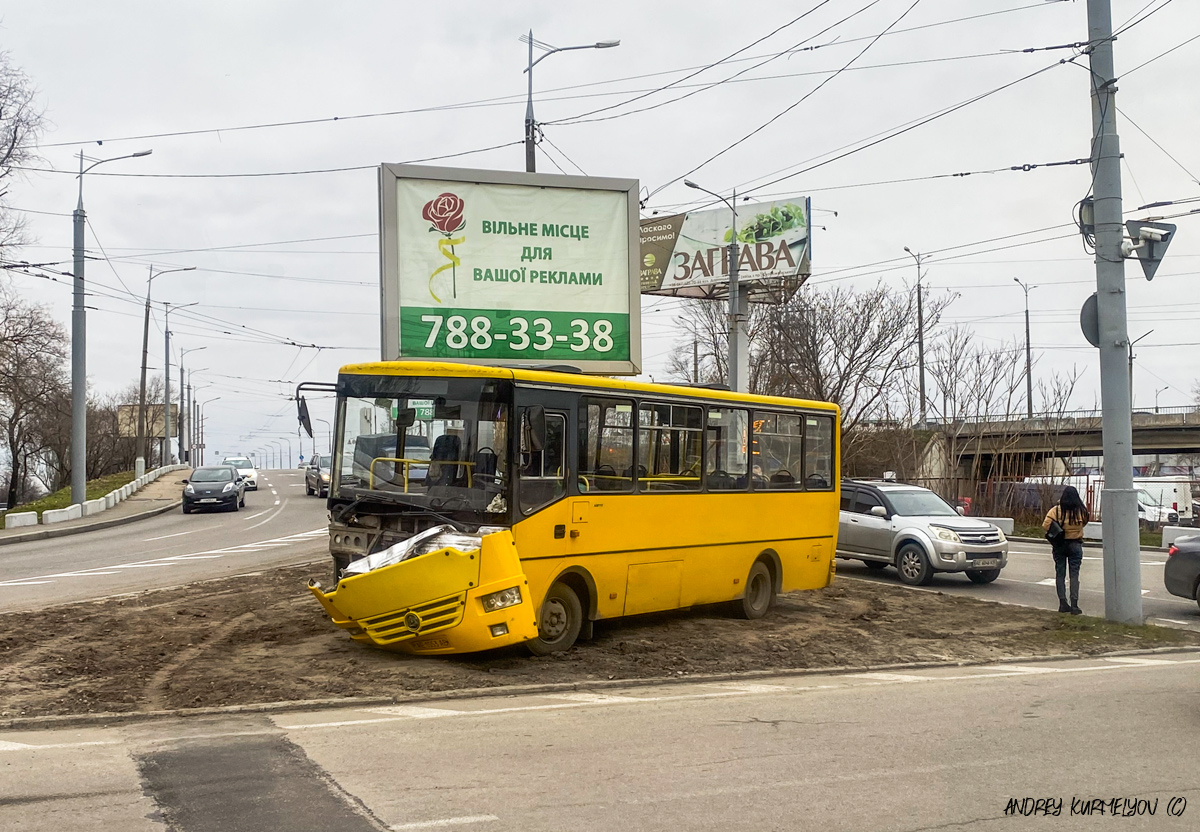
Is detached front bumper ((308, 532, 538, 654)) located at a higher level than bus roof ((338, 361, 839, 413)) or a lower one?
lower

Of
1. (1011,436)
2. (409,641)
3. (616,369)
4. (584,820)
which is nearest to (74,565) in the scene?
(616,369)

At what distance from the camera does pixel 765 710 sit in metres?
8.46

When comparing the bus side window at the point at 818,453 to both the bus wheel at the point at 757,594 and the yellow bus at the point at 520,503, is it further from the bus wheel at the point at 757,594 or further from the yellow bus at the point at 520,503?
the yellow bus at the point at 520,503

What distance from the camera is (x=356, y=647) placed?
10.5 meters

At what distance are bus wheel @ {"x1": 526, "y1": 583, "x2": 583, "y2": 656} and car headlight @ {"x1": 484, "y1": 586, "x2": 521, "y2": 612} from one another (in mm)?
1047

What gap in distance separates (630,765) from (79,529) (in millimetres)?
28145

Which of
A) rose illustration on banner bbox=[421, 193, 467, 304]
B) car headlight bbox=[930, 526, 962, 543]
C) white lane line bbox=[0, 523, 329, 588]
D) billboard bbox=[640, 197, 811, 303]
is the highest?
billboard bbox=[640, 197, 811, 303]

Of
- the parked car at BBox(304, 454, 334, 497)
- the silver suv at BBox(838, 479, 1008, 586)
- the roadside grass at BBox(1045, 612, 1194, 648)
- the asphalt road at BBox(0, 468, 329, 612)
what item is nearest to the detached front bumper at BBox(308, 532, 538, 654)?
the asphalt road at BBox(0, 468, 329, 612)

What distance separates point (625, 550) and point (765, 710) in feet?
10.8

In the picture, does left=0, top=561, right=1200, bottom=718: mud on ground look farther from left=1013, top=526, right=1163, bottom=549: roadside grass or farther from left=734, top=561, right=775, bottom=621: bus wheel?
left=1013, top=526, right=1163, bottom=549: roadside grass

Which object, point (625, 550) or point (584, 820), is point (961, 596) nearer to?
point (625, 550)

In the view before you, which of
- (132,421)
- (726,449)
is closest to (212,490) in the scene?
(726,449)

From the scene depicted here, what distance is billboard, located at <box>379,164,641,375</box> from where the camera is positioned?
1841cm

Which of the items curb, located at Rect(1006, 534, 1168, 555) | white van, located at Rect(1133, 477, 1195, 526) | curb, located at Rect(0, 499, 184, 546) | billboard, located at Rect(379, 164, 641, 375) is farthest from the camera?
white van, located at Rect(1133, 477, 1195, 526)
